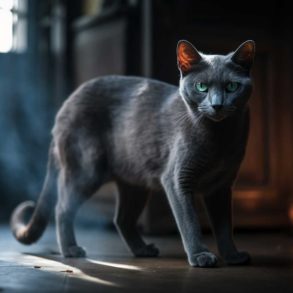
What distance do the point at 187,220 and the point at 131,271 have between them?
0.85 ft

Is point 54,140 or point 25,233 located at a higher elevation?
point 54,140

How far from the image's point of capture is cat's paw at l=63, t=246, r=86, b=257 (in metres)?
2.44

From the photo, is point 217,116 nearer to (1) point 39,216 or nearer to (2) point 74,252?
(2) point 74,252

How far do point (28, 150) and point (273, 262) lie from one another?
2028 millimetres

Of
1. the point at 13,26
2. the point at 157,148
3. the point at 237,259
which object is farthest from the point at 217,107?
the point at 13,26

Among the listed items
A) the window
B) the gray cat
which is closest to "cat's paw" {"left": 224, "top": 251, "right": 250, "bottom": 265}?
the gray cat

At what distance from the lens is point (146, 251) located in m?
2.50

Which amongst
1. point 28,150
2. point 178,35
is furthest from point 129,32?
point 28,150

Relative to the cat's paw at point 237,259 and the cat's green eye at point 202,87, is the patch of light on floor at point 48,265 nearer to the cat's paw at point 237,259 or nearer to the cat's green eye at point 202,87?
the cat's paw at point 237,259

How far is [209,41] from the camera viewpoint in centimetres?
332

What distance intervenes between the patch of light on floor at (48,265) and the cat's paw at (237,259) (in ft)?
1.65

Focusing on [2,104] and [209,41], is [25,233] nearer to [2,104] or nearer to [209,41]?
[209,41]

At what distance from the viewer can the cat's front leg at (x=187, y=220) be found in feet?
7.07

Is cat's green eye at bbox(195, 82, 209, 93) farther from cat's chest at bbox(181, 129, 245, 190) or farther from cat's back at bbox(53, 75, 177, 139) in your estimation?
cat's back at bbox(53, 75, 177, 139)
